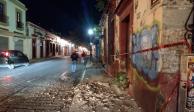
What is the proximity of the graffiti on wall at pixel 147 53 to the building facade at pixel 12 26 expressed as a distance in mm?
20025

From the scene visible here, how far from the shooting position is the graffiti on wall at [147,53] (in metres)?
5.18

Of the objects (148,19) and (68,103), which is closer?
(148,19)

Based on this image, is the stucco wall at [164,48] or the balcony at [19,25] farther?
the balcony at [19,25]

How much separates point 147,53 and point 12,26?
2490cm

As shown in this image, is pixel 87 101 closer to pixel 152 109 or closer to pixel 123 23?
pixel 152 109

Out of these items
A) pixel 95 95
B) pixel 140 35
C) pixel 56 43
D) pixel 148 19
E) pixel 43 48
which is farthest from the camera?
pixel 56 43

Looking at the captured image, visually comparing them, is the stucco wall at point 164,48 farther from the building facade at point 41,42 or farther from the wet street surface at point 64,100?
the building facade at point 41,42

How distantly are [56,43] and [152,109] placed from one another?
5045 centimetres

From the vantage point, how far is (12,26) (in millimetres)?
28047

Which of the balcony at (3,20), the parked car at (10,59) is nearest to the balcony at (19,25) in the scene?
the balcony at (3,20)

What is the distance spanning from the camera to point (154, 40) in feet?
17.2

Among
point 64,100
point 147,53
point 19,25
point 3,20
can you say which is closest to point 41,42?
point 19,25

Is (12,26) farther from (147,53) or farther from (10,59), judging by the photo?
(147,53)

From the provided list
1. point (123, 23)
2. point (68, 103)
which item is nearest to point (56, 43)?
point (123, 23)
